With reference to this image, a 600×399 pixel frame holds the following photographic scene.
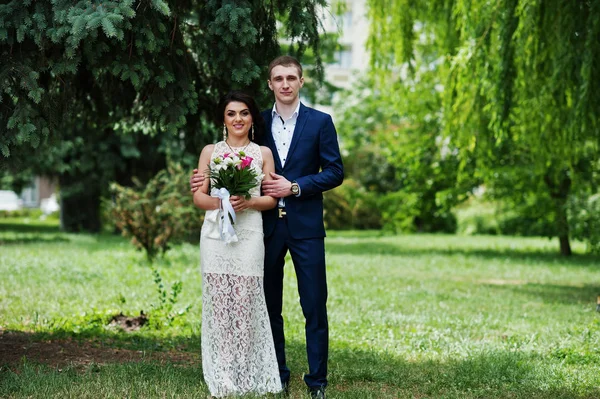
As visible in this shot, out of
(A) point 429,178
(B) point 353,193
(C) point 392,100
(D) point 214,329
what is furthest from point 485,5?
(B) point 353,193

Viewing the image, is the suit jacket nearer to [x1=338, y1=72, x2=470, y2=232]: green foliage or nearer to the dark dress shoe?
the dark dress shoe

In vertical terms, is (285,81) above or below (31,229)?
above

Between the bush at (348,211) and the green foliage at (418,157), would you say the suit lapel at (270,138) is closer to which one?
the green foliage at (418,157)

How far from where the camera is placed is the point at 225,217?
17.0ft

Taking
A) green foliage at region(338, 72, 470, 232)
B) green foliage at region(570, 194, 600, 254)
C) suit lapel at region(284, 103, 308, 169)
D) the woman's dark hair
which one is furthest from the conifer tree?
green foliage at region(570, 194, 600, 254)

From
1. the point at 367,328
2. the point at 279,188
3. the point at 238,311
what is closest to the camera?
the point at 279,188

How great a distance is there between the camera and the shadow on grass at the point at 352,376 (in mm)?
5492

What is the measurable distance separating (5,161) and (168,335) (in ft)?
10.0

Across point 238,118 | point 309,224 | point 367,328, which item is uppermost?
point 238,118

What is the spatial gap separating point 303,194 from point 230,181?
508mm

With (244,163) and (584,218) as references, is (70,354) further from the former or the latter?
(584,218)

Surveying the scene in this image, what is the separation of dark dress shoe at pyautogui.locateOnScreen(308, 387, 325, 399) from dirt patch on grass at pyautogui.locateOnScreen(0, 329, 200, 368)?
1541 millimetres

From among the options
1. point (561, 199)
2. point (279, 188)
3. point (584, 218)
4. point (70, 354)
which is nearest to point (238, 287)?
point (279, 188)

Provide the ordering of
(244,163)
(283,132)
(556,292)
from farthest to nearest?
(556,292) < (283,132) < (244,163)
